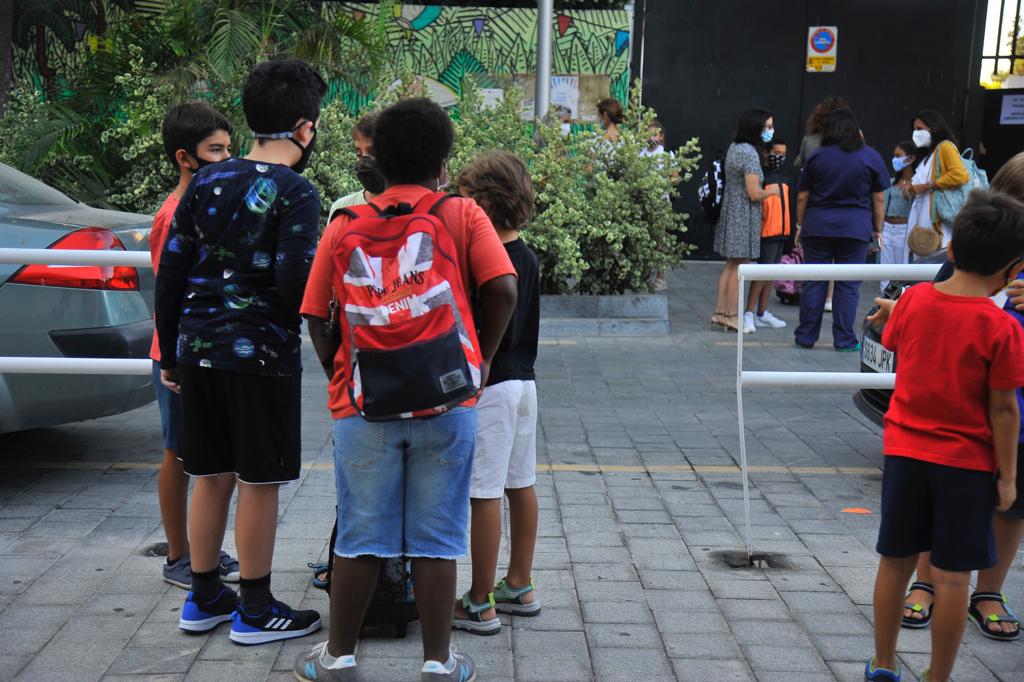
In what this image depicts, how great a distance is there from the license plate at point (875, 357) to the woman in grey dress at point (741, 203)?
154 inches

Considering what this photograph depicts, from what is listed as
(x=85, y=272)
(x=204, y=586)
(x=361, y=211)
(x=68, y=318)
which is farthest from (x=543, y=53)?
(x=361, y=211)

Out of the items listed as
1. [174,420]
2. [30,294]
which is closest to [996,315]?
[174,420]

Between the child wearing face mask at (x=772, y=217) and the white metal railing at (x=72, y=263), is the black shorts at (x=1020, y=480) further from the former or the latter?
the child wearing face mask at (x=772, y=217)

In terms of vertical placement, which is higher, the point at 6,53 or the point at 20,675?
the point at 6,53

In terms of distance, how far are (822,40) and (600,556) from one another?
12498 millimetres

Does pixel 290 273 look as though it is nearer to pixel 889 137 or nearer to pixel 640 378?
pixel 640 378

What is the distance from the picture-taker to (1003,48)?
15695 mm

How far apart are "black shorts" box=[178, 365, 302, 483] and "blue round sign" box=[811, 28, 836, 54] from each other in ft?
43.8

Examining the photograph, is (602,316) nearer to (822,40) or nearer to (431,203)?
(431,203)

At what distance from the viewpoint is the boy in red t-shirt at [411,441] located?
10.3 ft

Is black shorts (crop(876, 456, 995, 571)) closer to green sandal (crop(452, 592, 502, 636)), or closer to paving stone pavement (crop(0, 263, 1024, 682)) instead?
paving stone pavement (crop(0, 263, 1024, 682))

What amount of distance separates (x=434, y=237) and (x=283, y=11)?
9622 millimetres

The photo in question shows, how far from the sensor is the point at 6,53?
38.2 feet

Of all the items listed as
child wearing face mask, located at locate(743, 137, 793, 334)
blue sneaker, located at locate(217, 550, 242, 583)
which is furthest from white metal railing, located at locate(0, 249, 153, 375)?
child wearing face mask, located at locate(743, 137, 793, 334)
